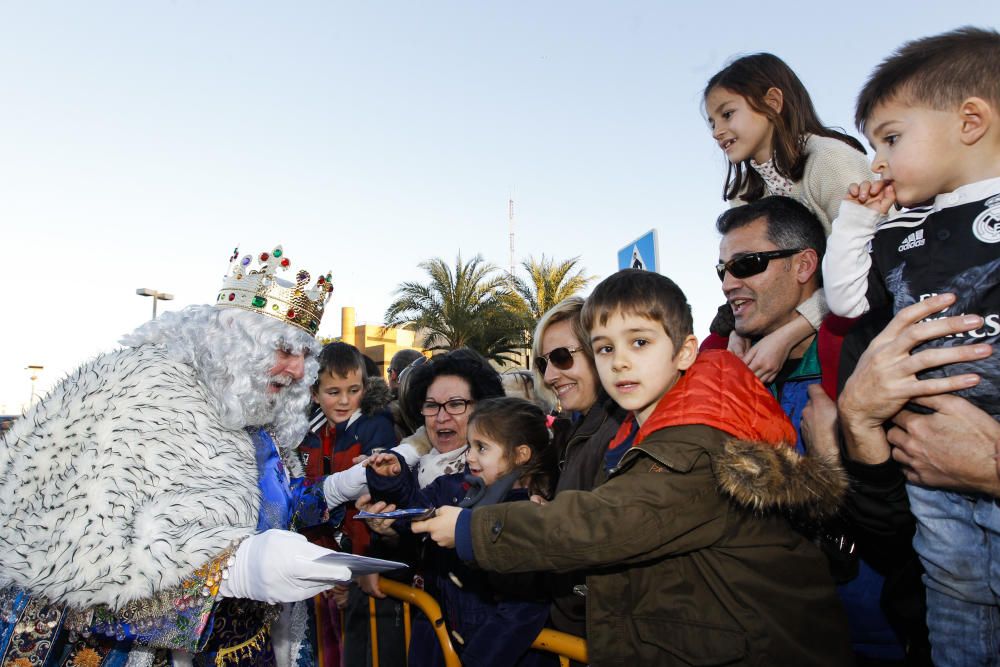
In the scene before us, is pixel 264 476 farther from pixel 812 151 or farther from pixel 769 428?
pixel 812 151

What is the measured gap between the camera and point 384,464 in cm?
336

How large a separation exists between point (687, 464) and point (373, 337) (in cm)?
3431

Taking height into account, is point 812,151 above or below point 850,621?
above

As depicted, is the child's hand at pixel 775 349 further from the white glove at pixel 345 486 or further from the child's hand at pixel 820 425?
the white glove at pixel 345 486

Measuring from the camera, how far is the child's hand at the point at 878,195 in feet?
6.64

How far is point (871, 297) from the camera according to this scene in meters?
2.17

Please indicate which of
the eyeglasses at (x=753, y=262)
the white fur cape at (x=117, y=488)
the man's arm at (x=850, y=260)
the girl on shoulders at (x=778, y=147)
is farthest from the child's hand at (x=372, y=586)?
the man's arm at (x=850, y=260)

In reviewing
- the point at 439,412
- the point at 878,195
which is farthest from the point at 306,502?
the point at 878,195

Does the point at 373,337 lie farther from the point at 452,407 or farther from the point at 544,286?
the point at 452,407

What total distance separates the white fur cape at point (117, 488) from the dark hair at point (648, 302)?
1.57 metres

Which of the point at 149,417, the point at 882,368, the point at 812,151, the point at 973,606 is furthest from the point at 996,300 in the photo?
the point at 149,417

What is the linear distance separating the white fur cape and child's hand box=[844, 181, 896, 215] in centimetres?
243

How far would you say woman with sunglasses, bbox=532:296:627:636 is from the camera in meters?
2.63

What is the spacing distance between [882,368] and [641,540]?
88 centimetres
